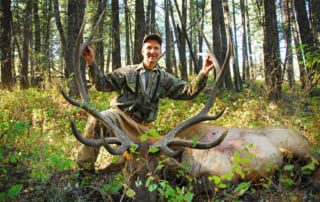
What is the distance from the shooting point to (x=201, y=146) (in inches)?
139

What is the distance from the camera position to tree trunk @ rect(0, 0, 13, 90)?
11.0 meters

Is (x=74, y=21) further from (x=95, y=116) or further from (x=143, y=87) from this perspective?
(x=95, y=116)

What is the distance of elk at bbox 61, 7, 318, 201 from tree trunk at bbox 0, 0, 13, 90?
815cm

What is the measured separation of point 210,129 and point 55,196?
86.1 inches

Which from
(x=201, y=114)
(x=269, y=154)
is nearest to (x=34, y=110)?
(x=201, y=114)

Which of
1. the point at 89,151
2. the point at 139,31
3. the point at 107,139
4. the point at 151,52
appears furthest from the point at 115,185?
the point at 139,31

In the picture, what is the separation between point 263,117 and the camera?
6.37 m

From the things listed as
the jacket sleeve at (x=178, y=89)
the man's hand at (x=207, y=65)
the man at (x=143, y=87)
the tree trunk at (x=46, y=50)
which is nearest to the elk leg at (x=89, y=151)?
the man at (x=143, y=87)

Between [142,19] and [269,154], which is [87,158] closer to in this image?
[269,154]

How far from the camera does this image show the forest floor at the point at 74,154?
132 inches

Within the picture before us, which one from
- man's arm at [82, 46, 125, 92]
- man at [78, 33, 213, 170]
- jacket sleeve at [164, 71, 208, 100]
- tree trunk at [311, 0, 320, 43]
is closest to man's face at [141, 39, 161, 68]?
man at [78, 33, 213, 170]

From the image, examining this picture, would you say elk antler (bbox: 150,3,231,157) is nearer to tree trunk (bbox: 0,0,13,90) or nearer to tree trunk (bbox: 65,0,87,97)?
tree trunk (bbox: 65,0,87,97)

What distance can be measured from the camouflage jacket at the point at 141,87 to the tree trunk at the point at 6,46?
743 cm

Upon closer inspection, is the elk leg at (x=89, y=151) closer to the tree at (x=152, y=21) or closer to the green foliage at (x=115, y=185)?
the green foliage at (x=115, y=185)
